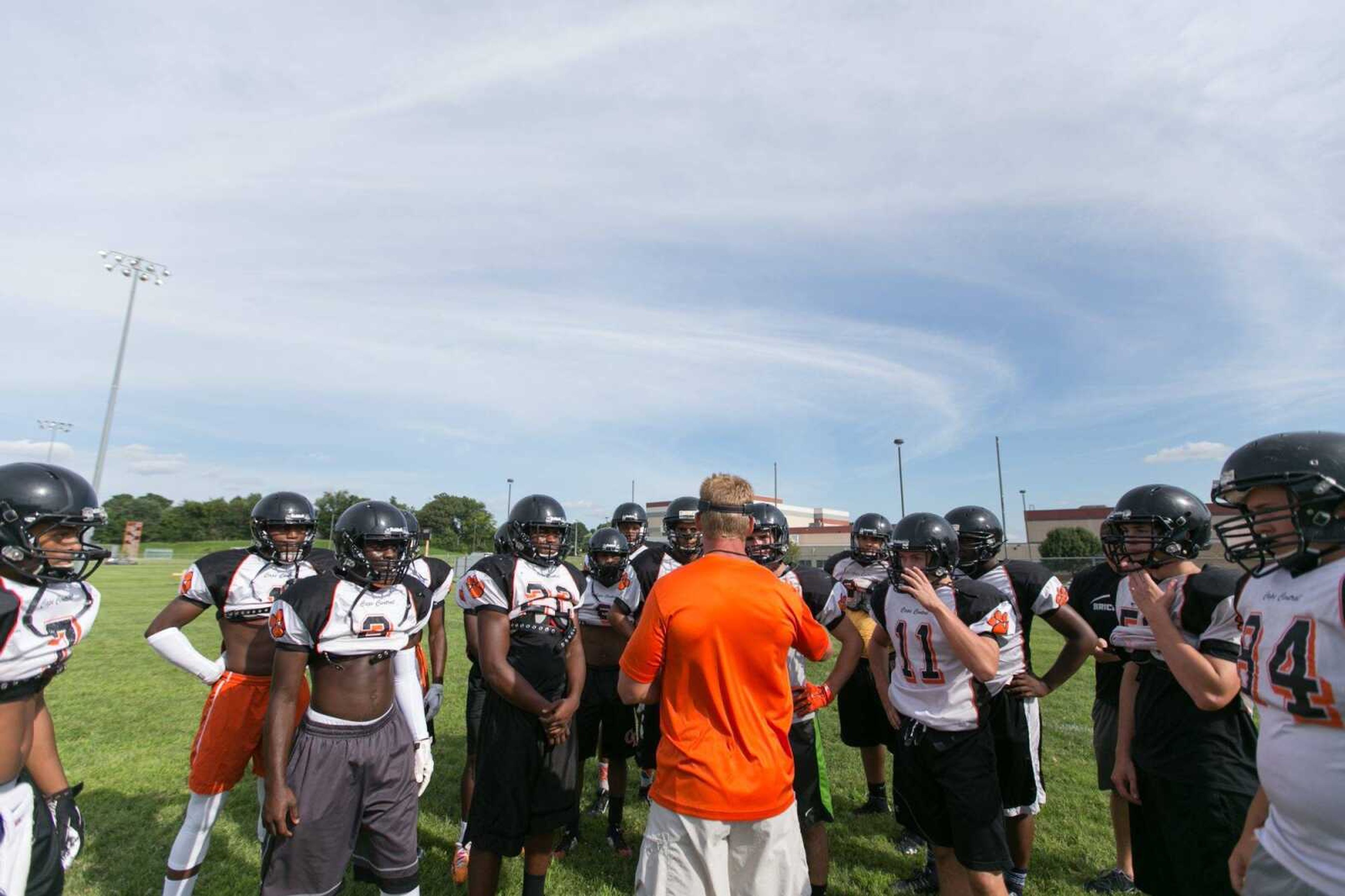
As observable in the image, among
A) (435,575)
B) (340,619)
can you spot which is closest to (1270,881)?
(340,619)

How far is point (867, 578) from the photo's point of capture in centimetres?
686

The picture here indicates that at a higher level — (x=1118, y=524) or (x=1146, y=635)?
(x=1118, y=524)

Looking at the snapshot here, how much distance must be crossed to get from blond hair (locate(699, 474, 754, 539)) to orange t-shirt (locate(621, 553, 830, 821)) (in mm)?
202

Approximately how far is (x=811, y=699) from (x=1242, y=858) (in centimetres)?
197

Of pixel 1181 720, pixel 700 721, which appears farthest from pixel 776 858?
pixel 1181 720

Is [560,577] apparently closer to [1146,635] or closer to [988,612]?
[988,612]

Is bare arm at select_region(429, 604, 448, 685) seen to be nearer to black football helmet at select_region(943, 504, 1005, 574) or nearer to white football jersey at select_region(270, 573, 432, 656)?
white football jersey at select_region(270, 573, 432, 656)

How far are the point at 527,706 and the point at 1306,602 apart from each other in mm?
3447

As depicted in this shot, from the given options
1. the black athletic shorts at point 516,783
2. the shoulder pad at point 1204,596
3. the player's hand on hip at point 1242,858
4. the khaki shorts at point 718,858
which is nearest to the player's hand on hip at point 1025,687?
the shoulder pad at point 1204,596

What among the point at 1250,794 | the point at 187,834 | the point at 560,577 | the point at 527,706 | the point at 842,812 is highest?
the point at 560,577

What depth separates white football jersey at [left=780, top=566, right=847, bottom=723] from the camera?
4.77 metres

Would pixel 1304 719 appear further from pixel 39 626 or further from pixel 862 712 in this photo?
pixel 39 626

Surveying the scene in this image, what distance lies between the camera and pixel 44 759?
2875 mm

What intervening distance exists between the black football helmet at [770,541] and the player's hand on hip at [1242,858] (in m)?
3.06
